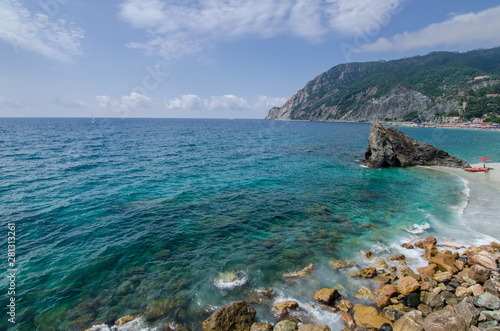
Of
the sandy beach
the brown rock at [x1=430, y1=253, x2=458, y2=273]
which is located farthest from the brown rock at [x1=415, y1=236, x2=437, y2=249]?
the sandy beach

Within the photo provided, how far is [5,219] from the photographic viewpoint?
716 inches

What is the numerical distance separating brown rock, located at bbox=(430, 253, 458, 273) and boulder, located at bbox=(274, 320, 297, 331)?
9.18 m

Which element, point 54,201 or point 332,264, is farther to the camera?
point 54,201

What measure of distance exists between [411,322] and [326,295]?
3.24 metres

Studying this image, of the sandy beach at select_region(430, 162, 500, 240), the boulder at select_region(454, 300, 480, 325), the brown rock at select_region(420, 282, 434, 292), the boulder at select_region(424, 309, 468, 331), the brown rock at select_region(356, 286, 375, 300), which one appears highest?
the boulder at select_region(424, 309, 468, 331)

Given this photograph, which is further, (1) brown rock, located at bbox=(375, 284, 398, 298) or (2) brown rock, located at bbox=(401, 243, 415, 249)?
(2) brown rock, located at bbox=(401, 243, 415, 249)

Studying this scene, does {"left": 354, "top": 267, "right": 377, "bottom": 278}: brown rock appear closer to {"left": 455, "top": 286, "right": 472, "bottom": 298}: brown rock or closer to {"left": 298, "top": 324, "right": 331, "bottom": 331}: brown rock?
{"left": 455, "top": 286, "right": 472, "bottom": 298}: brown rock

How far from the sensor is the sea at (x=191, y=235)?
35.4 ft

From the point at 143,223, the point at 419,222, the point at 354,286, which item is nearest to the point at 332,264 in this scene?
the point at 354,286

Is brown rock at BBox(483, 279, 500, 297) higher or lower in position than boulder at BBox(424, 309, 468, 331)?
lower

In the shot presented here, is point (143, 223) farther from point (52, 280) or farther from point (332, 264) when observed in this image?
point (332, 264)

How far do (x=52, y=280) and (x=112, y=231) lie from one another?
501cm

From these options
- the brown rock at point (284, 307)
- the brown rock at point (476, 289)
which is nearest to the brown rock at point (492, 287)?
the brown rock at point (476, 289)

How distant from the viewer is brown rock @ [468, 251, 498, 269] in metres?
12.2
